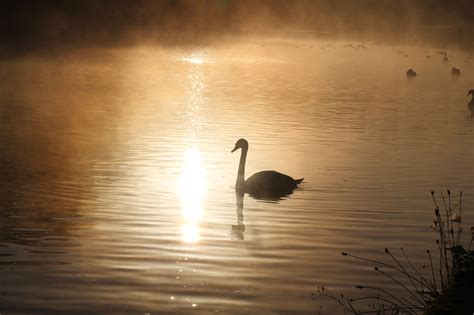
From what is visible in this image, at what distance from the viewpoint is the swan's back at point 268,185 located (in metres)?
16.2

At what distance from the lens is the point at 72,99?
3247 cm

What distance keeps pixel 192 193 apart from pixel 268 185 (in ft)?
4.54

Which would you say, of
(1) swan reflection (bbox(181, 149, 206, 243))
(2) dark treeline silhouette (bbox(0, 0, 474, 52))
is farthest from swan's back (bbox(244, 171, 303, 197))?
(2) dark treeline silhouette (bbox(0, 0, 474, 52))

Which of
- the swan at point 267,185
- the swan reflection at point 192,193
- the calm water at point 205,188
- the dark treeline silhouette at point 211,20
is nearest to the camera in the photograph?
the calm water at point 205,188

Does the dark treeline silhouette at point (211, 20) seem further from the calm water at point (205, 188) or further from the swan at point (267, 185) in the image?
the swan at point (267, 185)

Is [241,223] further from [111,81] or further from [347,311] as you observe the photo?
[111,81]

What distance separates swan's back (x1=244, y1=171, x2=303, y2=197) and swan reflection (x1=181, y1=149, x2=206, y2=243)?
0.86 metres

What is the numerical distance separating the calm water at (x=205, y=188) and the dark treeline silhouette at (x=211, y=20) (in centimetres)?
2648

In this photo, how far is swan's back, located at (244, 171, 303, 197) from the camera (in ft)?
53.0

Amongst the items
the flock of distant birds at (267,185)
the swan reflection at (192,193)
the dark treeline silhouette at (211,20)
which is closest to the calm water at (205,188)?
the swan reflection at (192,193)

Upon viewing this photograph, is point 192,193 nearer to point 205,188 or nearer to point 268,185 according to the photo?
point 205,188

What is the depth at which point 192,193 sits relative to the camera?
1573 centimetres

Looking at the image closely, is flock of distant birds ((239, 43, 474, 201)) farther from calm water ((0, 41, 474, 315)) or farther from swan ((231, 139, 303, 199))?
calm water ((0, 41, 474, 315))

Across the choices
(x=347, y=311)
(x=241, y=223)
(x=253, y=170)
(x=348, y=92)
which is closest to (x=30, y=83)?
(x=348, y=92)
